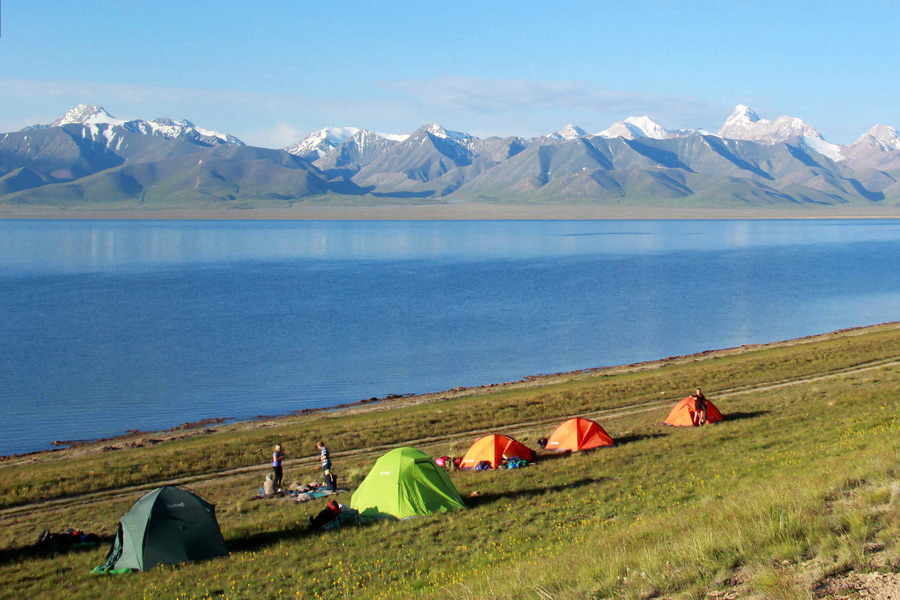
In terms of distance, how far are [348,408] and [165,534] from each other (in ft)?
65.2

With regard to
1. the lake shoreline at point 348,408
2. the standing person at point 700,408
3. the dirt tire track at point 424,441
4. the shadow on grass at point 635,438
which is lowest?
the lake shoreline at point 348,408

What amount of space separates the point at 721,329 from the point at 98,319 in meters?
46.7

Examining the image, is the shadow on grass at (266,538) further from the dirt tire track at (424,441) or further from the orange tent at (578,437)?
the orange tent at (578,437)

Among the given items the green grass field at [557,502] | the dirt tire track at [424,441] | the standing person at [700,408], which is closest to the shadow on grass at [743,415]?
the green grass field at [557,502]

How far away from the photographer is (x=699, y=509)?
38.2 ft

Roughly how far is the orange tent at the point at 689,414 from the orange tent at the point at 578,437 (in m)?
3.04

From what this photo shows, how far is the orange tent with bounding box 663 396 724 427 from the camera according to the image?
22.8 m

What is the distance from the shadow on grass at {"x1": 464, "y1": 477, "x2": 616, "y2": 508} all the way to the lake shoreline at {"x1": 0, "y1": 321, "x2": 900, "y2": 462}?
13.7 meters

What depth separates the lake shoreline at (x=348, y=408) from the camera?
2832 cm

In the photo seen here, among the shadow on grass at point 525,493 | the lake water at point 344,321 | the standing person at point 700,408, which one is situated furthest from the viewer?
the lake water at point 344,321

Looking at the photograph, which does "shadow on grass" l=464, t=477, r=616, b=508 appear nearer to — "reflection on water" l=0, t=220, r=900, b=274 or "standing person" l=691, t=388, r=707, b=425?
"standing person" l=691, t=388, r=707, b=425

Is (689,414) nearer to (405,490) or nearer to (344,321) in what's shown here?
(405,490)

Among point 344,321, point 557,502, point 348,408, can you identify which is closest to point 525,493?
point 557,502

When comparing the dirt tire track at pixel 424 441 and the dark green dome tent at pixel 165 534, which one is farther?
the dirt tire track at pixel 424 441
